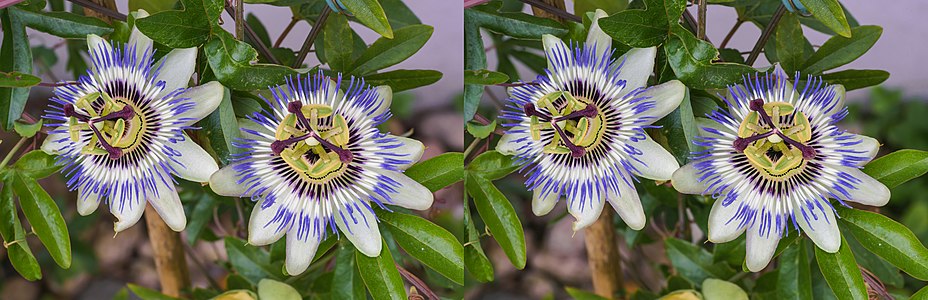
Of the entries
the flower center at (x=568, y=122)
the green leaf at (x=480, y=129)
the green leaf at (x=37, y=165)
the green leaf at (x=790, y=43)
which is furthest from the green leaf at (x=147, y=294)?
the green leaf at (x=790, y=43)

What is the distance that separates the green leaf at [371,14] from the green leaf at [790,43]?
625mm

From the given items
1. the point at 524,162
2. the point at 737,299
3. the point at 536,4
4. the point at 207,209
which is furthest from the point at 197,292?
the point at 737,299

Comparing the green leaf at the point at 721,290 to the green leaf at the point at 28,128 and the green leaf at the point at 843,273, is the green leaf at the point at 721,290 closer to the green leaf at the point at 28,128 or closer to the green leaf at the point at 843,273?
the green leaf at the point at 843,273

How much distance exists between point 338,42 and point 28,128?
1.66ft

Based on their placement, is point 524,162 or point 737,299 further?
point 737,299

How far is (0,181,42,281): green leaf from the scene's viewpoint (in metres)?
1.26

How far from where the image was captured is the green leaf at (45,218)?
4.04 ft

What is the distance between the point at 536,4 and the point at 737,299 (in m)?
0.62

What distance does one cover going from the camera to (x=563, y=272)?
5.02ft

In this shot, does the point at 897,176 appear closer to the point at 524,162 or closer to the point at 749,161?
the point at 749,161

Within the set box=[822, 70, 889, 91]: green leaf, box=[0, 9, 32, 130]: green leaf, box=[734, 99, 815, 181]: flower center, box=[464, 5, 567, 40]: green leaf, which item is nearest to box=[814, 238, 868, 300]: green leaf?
box=[734, 99, 815, 181]: flower center

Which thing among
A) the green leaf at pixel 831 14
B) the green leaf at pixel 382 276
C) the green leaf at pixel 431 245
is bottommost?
the green leaf at pixel 382 276

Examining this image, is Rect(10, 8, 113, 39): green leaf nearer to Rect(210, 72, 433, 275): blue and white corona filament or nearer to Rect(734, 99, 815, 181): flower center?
Rect(210, 72, 433, 275): blue and white corona filament

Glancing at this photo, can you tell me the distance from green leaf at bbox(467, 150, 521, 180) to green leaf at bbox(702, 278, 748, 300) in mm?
434
